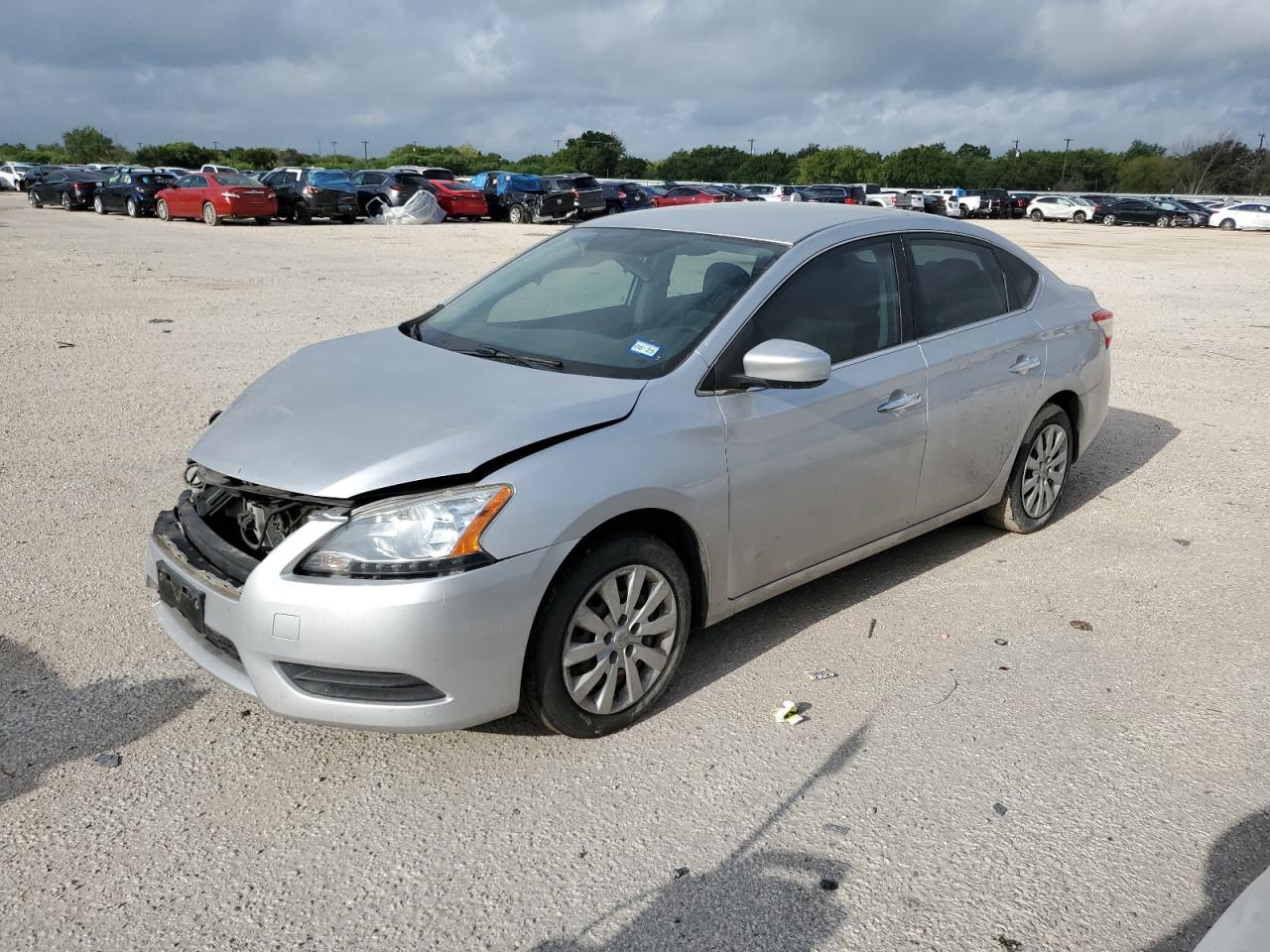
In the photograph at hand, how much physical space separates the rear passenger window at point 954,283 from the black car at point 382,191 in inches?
1170

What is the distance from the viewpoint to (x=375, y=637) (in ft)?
9.74

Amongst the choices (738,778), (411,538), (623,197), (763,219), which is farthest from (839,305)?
(623,197)

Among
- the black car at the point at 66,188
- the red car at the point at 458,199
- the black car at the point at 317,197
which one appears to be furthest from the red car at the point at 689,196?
the black car at the point at 66,188

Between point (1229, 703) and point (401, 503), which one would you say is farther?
point (1229, 703)

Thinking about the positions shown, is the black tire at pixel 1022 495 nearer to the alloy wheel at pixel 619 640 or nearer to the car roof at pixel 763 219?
the car roof at pixel 763 219

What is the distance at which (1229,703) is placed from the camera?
150 inches

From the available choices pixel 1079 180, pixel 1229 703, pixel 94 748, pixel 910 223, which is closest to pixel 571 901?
pixel 94 748

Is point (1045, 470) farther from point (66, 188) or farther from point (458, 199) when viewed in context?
point (66, 188)

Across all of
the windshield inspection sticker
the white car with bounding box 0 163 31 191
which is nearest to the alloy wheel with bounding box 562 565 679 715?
the windshield inspection sticker

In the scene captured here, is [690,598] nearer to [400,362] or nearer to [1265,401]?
[400,362]

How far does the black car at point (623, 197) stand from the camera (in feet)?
116

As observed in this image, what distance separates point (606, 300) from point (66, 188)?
37.1 meters

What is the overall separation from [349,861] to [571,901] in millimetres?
633

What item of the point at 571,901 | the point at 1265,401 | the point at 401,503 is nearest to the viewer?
the point at 571,901
